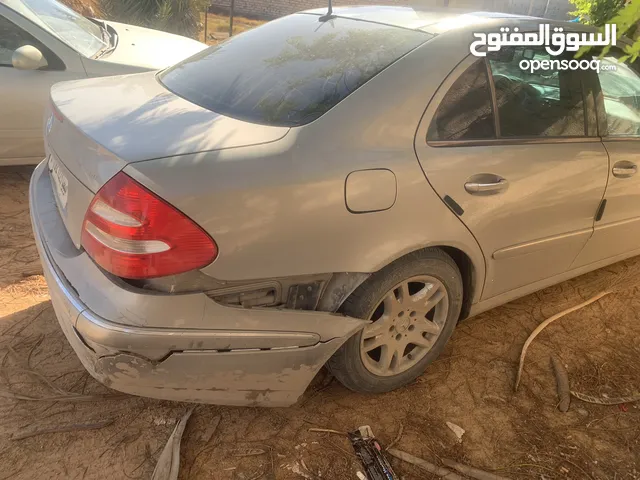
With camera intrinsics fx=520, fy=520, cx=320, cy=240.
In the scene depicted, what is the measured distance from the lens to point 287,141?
6.18 ft

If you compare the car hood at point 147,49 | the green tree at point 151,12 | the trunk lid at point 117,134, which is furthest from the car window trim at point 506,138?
the green tree at point 151,12

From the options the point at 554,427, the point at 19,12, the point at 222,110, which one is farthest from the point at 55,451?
the point at 19,12

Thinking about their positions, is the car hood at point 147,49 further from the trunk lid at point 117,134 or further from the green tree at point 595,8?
the green tree at point 595,8

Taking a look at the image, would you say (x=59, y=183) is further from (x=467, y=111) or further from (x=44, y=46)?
(x=44, y=46)

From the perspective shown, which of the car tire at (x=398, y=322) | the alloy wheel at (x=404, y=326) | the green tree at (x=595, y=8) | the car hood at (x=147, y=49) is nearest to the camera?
the car tire at (x=398, y=322)

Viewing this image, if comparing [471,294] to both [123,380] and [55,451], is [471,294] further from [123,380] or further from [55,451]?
[55,451]

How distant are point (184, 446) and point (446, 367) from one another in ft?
4.46

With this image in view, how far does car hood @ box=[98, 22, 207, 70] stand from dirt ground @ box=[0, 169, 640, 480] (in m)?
2.24

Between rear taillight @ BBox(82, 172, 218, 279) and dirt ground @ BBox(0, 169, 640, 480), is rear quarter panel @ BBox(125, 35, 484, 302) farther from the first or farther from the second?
dirt ground @ BBox(0, 169, 640, 480)

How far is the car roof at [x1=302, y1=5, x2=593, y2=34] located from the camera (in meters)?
2.40

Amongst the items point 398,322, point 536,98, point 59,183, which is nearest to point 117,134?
point 59,183

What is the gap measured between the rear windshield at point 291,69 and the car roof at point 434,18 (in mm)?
87

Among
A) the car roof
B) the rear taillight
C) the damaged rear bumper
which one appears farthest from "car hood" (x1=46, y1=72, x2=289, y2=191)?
the car roof

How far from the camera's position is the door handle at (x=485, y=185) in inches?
88.2
